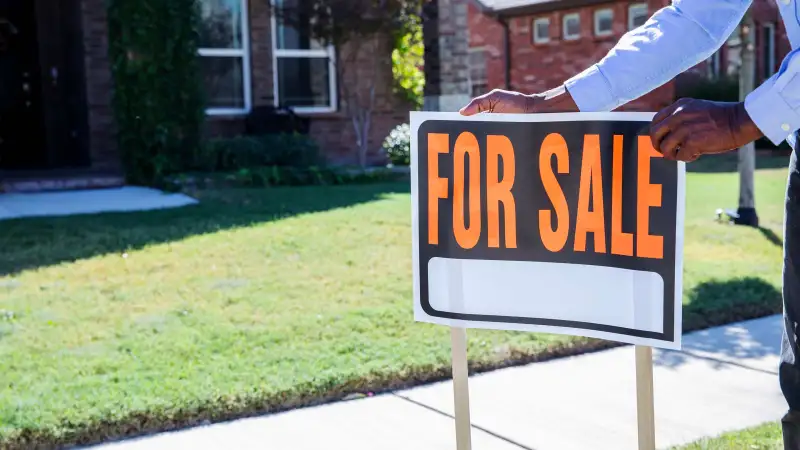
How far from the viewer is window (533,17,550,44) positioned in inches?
901

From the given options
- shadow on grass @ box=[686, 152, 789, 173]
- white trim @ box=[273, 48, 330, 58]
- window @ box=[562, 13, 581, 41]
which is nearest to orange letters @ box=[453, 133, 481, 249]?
white trim @ box=[273, 48, 330, 58]

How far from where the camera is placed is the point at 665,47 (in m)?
2.53

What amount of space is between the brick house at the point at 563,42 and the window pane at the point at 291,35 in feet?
24.6

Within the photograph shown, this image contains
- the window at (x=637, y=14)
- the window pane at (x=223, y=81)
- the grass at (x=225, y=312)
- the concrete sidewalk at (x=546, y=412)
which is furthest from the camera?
the window at (x=637, y=14)

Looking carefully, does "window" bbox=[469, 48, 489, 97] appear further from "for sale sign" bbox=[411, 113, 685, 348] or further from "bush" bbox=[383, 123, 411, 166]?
"for sale sign" bbox=[411, 113, 685, 348]

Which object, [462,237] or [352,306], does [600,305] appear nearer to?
[462,237]

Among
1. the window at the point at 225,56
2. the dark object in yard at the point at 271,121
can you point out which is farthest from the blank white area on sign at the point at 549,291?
the window at the point at 225,56

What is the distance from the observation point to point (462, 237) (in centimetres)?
272

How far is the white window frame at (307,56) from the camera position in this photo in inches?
556

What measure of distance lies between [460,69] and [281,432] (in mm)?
Result: 10133

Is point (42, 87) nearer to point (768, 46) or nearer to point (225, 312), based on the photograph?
point (225, 312)

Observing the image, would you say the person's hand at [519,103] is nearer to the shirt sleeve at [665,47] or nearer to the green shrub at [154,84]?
the shirt sleeve at [665,47]

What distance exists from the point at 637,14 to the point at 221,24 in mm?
11070

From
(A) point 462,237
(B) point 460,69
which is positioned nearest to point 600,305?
(A) point 462,237
